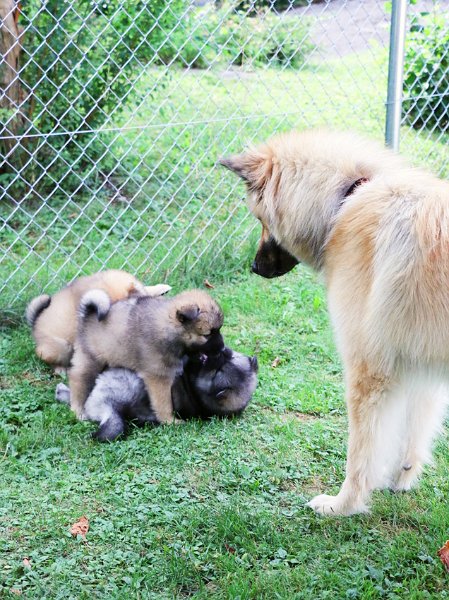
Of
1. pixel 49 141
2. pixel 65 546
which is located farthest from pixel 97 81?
pixel 65 546

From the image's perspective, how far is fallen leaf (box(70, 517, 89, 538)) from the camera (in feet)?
9.31

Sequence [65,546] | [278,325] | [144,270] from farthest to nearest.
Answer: [144,270] < [278,325] < [65,546]

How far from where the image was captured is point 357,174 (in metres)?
3.01

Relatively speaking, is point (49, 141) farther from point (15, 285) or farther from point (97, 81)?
point (15, 285)

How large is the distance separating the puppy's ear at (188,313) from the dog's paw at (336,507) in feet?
3.74

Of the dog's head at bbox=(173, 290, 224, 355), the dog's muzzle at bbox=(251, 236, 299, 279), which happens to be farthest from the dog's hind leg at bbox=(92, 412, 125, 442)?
the dog's muzzle at bbox=(251, 236, 299, 279)

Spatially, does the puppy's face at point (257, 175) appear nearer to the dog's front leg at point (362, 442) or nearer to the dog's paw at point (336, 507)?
the dog's front leg at point (362, 442)

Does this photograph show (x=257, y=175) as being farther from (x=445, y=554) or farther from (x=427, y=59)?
(x=427, y=59)

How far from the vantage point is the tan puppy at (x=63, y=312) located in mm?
4109

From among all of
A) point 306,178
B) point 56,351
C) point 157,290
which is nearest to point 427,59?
point 157,290

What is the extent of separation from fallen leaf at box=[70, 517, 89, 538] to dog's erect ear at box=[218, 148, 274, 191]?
152cm

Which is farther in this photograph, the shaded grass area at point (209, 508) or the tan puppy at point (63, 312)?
the tan puppy at point (63, 312)

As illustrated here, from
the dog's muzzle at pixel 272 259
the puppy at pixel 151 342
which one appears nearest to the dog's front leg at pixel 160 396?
the puppy at pixel 151 342

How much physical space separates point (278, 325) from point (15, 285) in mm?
1691
